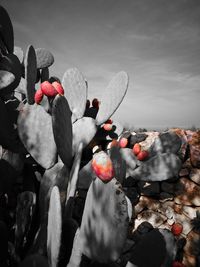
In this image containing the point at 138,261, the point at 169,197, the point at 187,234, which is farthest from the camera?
the point at 169,197

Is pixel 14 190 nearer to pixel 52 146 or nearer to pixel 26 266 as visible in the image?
pixel 52 146

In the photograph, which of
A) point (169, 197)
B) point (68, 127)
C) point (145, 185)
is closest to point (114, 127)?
point (145, 185)

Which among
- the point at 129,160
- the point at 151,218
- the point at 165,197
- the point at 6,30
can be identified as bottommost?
the point at 151,218

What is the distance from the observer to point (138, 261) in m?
1.20

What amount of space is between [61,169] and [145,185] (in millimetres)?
1237

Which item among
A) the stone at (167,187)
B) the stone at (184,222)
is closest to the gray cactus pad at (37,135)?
the stone at (167,187)

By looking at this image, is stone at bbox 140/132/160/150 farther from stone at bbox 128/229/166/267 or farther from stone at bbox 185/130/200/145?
stone at bbox 128/229/166/267

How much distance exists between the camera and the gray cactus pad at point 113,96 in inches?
79.4

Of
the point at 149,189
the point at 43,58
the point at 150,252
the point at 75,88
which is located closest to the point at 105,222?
the point at 150,252

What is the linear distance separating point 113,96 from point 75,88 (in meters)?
0.39

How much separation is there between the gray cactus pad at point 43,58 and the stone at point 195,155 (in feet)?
5.96

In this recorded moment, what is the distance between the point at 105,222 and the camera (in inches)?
36.6

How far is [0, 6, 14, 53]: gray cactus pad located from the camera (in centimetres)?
182

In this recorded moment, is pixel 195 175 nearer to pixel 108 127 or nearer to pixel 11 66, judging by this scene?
pixel 108 127
